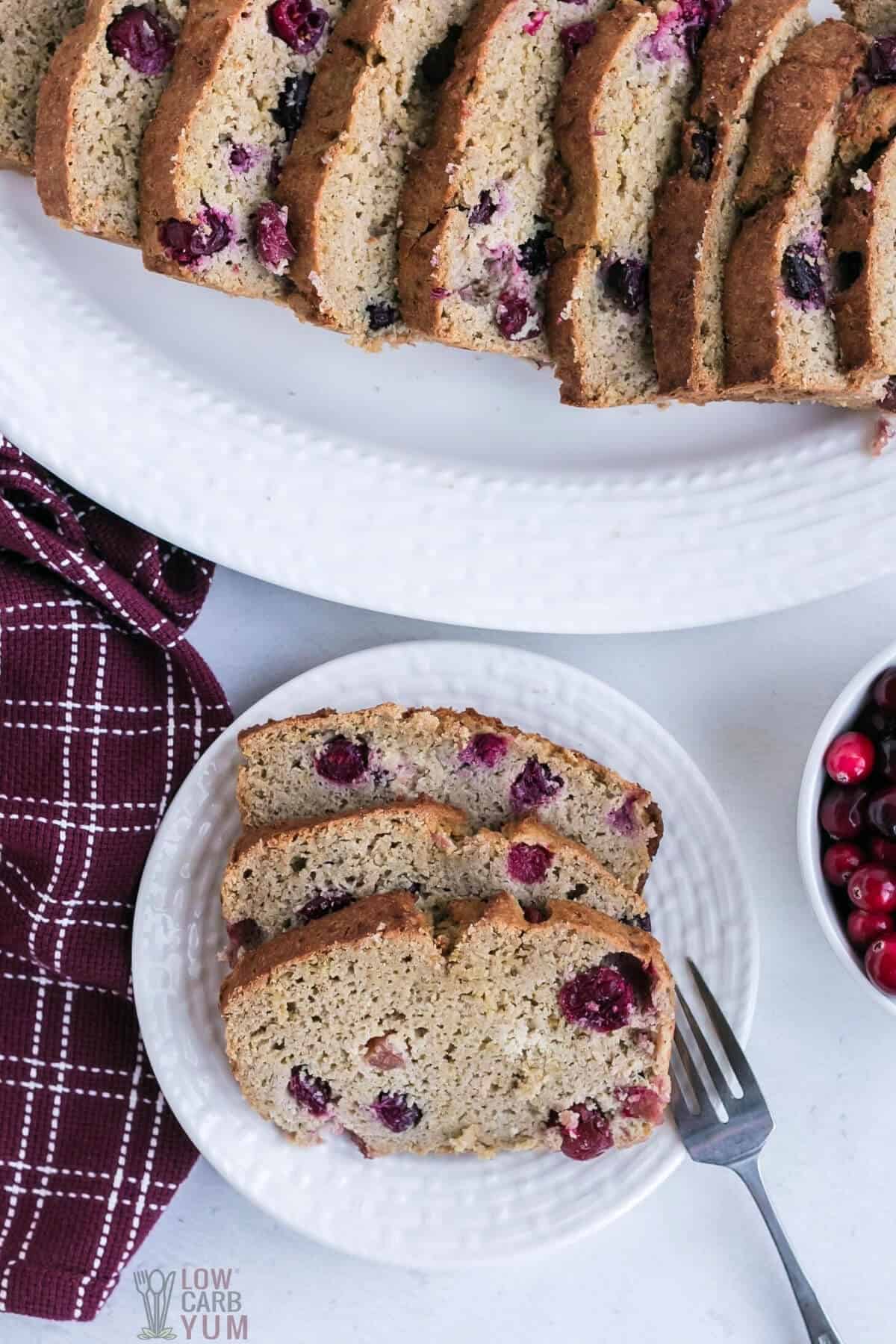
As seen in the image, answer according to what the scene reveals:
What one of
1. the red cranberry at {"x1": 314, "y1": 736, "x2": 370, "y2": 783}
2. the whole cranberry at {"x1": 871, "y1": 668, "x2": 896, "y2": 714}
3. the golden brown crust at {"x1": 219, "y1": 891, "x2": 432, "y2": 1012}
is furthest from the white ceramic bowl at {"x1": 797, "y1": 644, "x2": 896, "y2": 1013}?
the red cranberry at {"x1": 314, "y1": 736, "x2": 370, "y2": 783}

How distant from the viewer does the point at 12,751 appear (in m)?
3.16

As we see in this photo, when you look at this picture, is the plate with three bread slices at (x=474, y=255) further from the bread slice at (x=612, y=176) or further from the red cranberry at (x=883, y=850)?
the red cranberry at (x=883, y=850)

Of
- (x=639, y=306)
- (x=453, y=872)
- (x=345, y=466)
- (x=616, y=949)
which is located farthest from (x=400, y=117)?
(x=616, y=949)

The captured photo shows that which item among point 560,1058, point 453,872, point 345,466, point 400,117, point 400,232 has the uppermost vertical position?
point 400,117

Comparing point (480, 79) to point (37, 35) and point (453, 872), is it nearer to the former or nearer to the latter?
point (37, 35)

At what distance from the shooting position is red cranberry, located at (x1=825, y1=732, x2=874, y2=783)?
292cm

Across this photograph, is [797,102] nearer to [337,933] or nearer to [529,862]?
[529,862]

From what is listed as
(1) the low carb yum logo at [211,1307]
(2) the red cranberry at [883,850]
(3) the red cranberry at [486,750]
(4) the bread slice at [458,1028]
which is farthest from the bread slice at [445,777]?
(1) the low carb yum logo at [211,1307]

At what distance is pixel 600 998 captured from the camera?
281 centimetres

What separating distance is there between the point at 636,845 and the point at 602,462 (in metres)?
0.99

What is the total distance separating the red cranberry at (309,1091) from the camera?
9.59ft

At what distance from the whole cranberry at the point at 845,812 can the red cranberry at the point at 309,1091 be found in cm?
129

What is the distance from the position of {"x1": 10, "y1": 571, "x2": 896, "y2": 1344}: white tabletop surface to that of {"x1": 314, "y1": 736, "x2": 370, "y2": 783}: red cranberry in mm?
913

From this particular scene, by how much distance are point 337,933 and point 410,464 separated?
1199 mm
